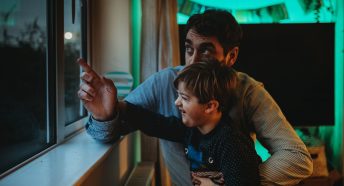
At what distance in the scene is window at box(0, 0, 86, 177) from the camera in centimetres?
115

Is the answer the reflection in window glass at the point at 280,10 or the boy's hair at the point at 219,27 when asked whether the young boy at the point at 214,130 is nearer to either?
the boy's hair at the point at 219,27

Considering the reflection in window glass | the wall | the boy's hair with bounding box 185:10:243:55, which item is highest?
the reflection in window glass

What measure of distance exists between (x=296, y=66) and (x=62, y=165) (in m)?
2.12

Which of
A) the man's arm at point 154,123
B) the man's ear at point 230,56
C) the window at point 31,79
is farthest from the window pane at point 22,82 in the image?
the man's ear at point 230,56

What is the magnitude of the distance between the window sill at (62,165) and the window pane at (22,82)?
0.06m

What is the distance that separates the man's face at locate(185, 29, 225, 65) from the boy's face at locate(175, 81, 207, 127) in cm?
15

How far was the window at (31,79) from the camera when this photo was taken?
3.78 ft

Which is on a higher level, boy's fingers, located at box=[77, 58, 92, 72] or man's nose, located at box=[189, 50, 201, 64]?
man's nose, located at box=[189, 50, 201, 64]

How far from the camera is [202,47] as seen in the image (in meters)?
Result: 1.18

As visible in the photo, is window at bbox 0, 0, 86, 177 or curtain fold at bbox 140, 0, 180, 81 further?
curtain fold at bbox 140, 0, 180, 81

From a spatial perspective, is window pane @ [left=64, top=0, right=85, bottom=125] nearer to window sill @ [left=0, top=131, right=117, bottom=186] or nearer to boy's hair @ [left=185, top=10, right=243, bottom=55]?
window sill @ [left=0, top=131, right=117, bottom=186]

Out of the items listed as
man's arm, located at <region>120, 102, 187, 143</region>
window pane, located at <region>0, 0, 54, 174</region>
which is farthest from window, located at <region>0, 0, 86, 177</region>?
man's arm, located at <region>120, 102, 187, 143</region>

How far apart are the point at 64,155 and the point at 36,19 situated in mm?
567

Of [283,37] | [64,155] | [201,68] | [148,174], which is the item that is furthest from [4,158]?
[283,37]
